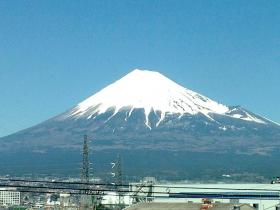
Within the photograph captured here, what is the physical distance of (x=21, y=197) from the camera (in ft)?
372

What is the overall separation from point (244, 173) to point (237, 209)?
145 metres

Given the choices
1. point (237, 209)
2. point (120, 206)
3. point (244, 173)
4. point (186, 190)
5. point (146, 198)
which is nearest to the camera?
point (237, 209)

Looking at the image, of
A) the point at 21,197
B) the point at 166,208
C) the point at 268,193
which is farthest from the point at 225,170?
the point at 166,208

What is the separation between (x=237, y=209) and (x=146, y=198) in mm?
23832

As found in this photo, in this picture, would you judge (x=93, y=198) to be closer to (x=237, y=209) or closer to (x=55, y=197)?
(x=237, y=209)

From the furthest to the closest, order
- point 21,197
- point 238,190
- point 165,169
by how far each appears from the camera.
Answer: point 165,169
point 21,197
point 238,190

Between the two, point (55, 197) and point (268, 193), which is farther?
point (55, 197)

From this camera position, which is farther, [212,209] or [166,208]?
[166,208]

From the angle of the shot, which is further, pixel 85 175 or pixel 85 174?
pixel 85 175

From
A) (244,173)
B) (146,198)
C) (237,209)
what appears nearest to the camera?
(237,209)

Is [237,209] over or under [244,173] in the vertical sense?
under

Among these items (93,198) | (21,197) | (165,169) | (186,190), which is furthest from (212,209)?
(165,169)

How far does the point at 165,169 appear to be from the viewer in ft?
655

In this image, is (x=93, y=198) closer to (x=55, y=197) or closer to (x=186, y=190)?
(x=186, y=190)
